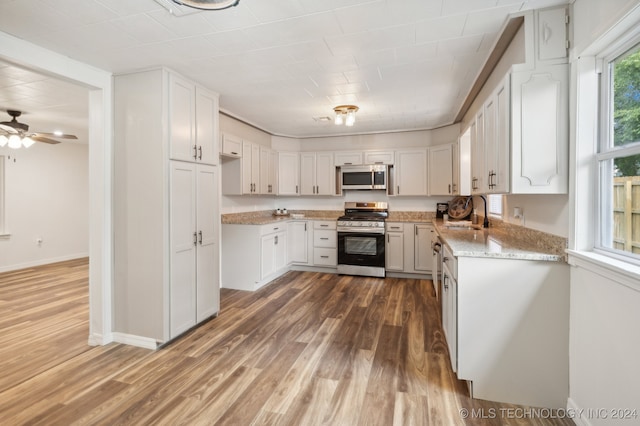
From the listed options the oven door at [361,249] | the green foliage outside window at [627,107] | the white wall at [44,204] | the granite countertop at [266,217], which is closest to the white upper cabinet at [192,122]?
the granite countertop at [266,217]

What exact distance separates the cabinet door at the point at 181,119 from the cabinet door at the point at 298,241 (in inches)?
106

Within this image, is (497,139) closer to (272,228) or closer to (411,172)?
(411,172)

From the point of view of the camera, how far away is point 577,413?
1.72m

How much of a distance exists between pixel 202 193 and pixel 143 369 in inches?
62.1

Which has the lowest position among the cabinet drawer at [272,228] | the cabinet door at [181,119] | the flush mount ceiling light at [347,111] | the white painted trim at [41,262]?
the white painted trim at [41,262]

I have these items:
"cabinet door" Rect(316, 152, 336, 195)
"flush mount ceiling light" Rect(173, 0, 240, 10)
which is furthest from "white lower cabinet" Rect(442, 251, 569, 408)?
"cabinet door" Rect(316, 152, 336, 195)


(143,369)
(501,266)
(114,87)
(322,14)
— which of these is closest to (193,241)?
(143,369)

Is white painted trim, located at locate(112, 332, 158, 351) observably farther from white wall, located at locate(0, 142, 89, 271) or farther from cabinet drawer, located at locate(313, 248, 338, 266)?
white wall, located at locate(0, 142, 89, 271)

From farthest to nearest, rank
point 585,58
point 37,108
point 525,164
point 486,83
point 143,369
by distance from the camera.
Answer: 1. point 37,108
2. point 486,83
3. point 143,369
4. point 525,164
5. point 585,58

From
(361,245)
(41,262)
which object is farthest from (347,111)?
(41,262)

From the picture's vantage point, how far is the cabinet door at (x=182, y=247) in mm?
2730

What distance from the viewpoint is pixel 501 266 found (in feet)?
6.25

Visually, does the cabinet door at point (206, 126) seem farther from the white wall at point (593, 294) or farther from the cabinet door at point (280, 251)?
the white wall at point (593, 294)

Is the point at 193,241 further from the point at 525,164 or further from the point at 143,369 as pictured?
the point at 525,164
